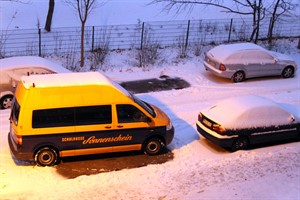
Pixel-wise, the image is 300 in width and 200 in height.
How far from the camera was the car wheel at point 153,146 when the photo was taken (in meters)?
13.4

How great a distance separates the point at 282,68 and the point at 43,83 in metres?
12.0

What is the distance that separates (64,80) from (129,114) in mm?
1985

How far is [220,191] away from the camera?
11.5 meters

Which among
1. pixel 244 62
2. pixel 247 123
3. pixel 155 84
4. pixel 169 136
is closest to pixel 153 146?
pixel 169 136

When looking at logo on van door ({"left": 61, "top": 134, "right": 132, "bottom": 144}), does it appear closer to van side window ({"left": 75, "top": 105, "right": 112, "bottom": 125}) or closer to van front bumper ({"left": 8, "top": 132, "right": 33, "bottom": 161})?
van side window ({"left": 75, "top": 105, "right": 112, "bottom": 125})

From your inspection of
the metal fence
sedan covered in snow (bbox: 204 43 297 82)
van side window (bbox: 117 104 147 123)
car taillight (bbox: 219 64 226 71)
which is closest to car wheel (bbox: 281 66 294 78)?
sedan covered in snow (bbox: 204 43 297 82)

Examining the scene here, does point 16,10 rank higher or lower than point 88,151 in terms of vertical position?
higher

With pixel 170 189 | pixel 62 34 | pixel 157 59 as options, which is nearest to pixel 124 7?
pixel 62 34

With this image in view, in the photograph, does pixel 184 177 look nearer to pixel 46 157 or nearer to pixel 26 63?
pixel 46 157

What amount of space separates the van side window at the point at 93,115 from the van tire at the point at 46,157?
1037mm

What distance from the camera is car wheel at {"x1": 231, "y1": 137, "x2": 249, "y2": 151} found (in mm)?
14020

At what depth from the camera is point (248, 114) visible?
14094mm

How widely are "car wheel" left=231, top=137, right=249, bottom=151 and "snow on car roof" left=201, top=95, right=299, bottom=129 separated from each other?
40 cm

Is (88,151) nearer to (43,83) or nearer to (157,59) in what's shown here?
(43,83)
